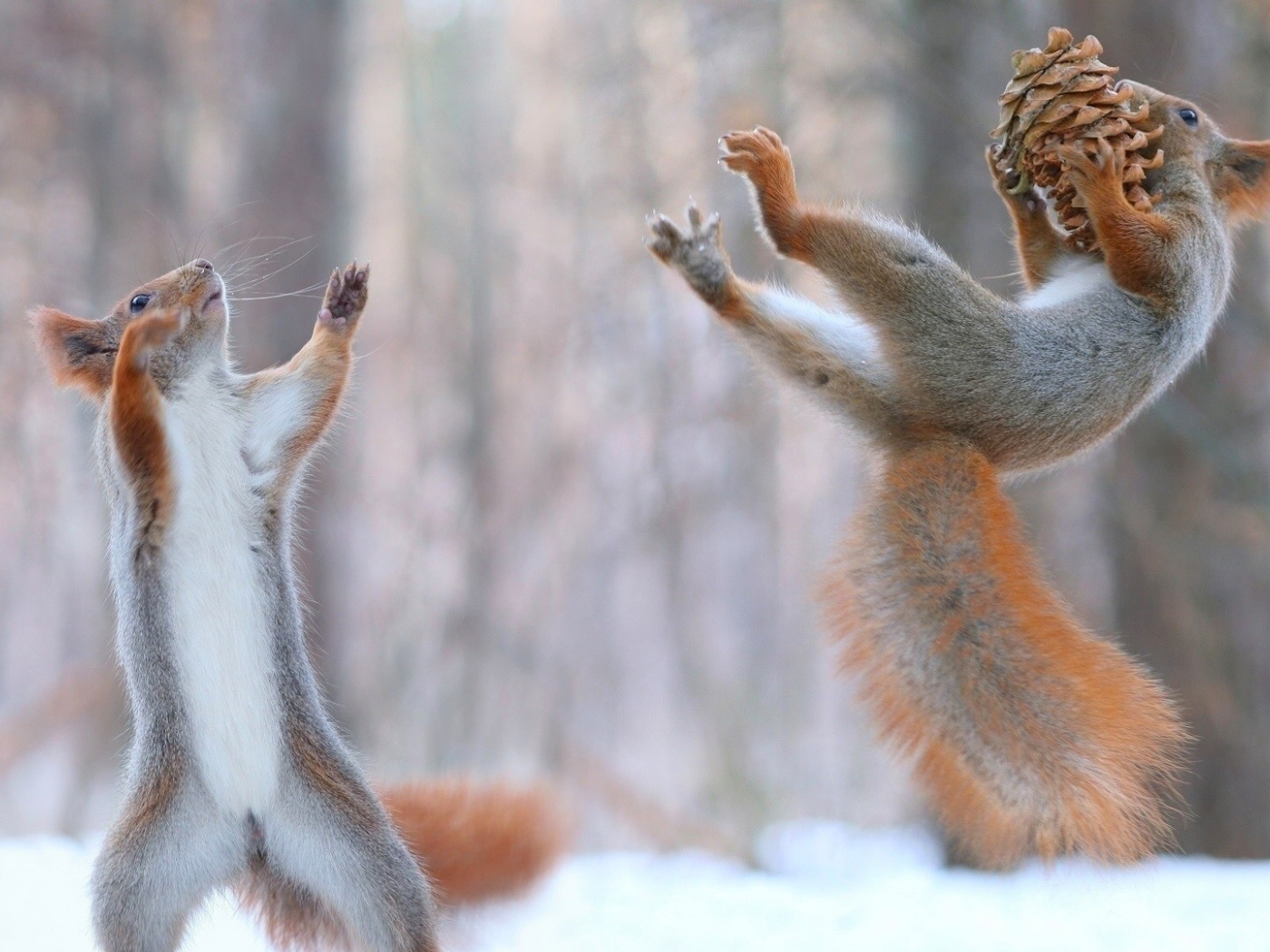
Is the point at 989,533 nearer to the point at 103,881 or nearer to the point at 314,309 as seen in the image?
the point at 103,881

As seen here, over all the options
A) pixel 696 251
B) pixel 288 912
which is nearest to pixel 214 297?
pixel 696 251

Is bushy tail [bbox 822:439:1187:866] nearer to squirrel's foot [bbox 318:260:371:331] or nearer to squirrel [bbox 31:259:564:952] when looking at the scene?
squirrel [bbox 31:259:564:952]

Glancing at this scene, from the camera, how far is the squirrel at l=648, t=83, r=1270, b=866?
107 inches

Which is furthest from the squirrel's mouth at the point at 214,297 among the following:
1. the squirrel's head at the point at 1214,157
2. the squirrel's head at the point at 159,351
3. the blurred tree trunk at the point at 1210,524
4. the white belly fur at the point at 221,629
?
the blurred tree trunk at the point at 1210,524

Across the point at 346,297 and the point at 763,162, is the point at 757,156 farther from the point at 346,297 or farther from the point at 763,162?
the point at 346,297

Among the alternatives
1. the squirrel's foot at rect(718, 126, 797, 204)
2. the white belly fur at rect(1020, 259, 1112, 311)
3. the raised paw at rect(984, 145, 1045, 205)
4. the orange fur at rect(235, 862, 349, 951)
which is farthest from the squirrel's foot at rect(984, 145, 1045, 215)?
the orange fur at rect(235, 862, 349, 951)

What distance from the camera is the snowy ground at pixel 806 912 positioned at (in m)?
3.22

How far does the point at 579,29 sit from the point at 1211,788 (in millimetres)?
5462

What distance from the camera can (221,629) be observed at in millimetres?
2502

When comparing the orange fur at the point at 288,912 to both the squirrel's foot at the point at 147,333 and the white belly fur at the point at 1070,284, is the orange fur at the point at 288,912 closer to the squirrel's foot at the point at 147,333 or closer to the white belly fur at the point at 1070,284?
the squirrel's foot at the point at 147,333

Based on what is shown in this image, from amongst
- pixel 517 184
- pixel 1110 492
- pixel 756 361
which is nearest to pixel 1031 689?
pixel 756 361

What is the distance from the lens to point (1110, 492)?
6.01 metres

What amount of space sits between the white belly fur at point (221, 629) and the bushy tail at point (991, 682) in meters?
1.21

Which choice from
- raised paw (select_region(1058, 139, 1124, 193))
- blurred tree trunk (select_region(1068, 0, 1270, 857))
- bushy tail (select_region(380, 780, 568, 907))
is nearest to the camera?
raised paw (select_region(1058, 139, 1124, 193))
